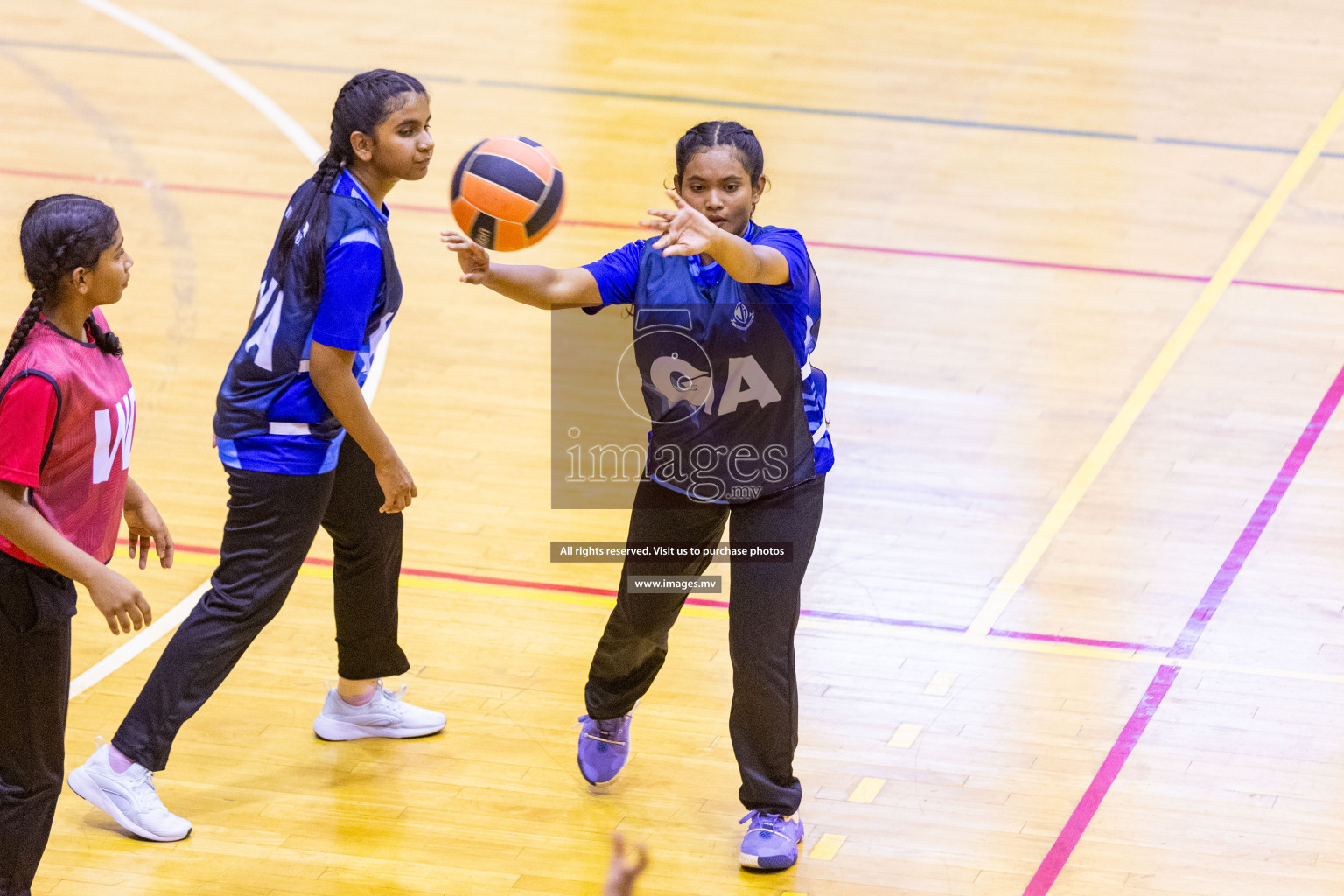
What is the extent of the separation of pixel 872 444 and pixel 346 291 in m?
3.17

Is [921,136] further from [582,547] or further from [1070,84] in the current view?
[582,547]

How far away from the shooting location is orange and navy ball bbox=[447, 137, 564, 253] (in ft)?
13.8

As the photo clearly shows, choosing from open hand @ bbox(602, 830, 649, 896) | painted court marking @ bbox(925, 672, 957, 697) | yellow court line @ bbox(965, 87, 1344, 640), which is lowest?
open hand @ bbox(602, 830, 649, 896)

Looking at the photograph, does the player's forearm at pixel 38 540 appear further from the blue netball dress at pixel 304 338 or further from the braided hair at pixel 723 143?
the braided hair at pixel 723 143

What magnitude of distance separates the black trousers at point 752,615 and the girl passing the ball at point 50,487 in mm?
1359

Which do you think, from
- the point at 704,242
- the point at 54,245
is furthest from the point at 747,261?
the point at 54,245

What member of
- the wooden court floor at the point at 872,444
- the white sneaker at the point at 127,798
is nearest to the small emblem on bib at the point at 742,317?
the wooden court floor at the point at 872,444

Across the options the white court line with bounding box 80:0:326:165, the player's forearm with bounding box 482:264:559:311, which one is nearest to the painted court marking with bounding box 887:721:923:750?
the player's forearm with bounding box 482:264:559:311

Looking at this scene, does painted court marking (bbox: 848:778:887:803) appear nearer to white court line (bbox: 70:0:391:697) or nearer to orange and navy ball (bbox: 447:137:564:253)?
orange and navy ball (bbox: 447:137:564:253)

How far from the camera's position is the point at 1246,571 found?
568 cm

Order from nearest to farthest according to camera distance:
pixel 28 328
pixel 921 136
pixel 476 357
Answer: pixel 28 328, pixel 476 357, pixel 921 136

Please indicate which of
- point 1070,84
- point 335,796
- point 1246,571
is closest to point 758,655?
point 335,796

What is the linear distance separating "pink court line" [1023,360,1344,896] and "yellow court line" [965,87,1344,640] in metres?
0.60

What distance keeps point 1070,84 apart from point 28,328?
858 cm
